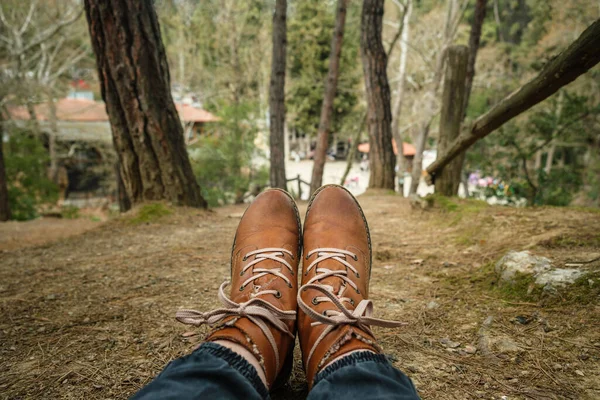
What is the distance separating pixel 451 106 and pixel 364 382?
3.64 metres

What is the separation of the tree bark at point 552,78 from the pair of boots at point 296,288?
3.46 feet

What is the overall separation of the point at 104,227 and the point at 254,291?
2585mm

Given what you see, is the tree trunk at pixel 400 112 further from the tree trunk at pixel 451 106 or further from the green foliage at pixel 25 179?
the green foliage at pixel 25 179

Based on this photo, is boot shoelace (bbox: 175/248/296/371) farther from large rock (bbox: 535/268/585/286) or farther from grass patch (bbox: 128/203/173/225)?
grass patch (bbox: 128/203/173/225)

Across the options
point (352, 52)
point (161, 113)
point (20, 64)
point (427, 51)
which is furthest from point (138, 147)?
point (352, 52)

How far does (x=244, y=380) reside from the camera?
37.2 inches

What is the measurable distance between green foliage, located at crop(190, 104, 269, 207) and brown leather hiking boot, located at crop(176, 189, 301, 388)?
35.7 ft

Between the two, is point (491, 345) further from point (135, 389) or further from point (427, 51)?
point (427, 51)

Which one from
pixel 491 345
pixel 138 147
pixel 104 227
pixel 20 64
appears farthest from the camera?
pixel 20 64

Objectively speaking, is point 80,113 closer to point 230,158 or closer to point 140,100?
point 230,158

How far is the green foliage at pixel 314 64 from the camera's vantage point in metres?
18.5

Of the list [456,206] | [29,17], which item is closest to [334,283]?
[456,206]

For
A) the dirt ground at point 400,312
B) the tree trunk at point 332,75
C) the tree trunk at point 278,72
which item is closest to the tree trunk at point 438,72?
the tree trunk at point 332,75

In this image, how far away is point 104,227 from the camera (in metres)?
3.36
